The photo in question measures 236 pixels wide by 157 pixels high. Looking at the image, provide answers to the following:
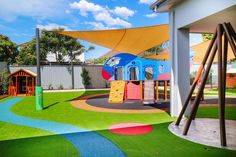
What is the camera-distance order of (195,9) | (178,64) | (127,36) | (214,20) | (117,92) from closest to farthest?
(195,9) < (214,20) < (178,64) < (127,36) < (117,92)

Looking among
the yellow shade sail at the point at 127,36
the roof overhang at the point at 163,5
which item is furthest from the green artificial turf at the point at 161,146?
the yellow shade sail at the point at 127,36

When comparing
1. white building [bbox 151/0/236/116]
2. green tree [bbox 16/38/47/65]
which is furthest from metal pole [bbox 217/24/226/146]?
green tree [bbox 16/38/47/65]

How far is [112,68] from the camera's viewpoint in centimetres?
1373

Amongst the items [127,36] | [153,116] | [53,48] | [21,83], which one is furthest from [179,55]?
[53,48]

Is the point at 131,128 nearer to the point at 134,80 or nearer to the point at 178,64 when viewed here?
the point at 178,64

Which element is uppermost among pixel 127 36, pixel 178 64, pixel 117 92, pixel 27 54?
pixel 27 54

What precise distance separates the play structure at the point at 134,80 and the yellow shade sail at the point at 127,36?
110cm

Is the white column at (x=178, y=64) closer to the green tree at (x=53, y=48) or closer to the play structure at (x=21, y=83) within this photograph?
the play structure at (x=21, y=83)

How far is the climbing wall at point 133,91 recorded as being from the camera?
38.7 ft

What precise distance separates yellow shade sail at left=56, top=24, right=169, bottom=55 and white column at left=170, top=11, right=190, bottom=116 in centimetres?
282

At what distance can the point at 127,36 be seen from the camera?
1092 centimetres

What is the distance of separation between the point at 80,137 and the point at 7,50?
73.2 feet

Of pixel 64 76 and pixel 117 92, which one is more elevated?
pixel 64 76

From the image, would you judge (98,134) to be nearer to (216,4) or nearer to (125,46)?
(216,4)
